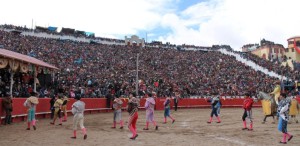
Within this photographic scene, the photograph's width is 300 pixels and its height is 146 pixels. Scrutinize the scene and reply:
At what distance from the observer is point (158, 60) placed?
48469 mm

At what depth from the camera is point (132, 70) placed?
41312 millimetres

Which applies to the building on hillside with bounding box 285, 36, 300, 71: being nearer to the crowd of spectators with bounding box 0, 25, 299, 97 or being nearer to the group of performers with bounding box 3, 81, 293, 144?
the crowd of spectators with bounding box 0, 25, 299, 97

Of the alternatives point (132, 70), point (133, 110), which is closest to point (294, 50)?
point (132, 70)

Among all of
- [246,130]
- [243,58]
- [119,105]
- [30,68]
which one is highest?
[243,58]

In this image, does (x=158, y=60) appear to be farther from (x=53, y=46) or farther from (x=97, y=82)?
(x=97, y=82)

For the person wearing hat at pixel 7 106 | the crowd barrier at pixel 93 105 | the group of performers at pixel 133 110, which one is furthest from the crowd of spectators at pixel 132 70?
the group of performers at pixel 133 110

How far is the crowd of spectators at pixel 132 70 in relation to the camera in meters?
32.0

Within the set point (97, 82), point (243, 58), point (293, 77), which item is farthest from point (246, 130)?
point (243, 58)

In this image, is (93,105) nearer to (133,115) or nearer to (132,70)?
(132,70)

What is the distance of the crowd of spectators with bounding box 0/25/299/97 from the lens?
105 ft

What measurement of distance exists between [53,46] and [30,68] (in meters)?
21.6

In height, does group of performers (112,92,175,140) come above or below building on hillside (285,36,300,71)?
below

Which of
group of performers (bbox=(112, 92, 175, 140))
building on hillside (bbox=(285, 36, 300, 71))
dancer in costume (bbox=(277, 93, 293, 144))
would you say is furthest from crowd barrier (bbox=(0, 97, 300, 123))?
building on hillside (bbox=(285, 36, 300, 71))

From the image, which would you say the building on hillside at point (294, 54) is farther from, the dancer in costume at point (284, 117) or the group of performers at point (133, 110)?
the dancer in costume at point (284, 117)
